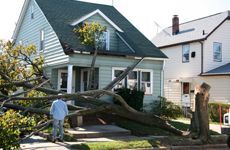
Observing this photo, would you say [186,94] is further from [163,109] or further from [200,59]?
[163,109]

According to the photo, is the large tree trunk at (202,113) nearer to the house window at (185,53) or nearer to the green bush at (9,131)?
the green bush at (9,131)

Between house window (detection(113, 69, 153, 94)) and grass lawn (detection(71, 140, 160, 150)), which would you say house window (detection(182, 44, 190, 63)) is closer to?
house window (detection(113, 69, 153, 94))

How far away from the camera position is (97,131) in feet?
56.0

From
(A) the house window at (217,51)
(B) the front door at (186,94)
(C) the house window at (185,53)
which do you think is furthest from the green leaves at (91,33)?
(B) the front door at (186,94)

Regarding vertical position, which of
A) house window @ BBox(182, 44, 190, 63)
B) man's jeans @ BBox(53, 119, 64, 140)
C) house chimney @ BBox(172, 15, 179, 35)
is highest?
house chimney @ BBox(172, 15, 179, 35)

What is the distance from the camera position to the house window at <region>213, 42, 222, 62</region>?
101 feet

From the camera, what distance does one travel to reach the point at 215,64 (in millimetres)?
30609

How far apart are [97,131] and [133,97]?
5.37 meters

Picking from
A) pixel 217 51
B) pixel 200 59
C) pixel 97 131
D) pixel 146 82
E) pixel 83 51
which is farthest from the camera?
pixel 217 51

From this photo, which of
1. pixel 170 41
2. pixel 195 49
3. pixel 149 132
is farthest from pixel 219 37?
pixel 149 132

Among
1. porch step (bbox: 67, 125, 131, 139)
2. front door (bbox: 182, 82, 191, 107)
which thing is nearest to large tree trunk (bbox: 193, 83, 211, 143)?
porch step (bbox: 67, 125, 131, 139)

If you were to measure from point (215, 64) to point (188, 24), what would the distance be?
6.09 meters

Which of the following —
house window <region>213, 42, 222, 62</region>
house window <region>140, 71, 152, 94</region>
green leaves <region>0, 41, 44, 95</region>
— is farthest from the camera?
house window <region>213, 42, 222, 62</region>

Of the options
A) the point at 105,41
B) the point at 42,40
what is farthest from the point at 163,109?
the point at 42,40
